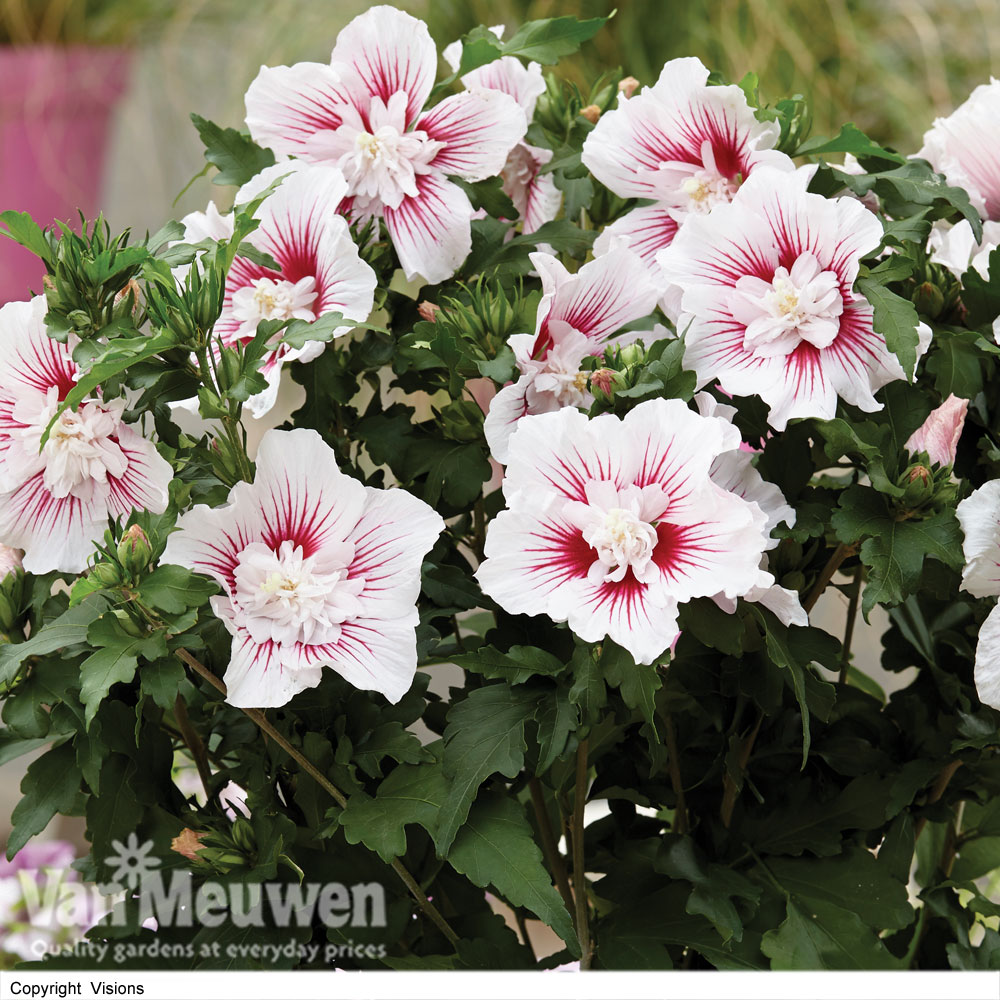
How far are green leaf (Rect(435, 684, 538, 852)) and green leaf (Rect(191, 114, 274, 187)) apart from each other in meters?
0.21

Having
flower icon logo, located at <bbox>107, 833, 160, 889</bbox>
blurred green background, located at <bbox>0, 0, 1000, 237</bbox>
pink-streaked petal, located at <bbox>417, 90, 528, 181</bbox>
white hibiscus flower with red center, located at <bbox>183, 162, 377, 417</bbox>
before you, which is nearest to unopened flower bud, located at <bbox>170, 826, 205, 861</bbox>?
flower icon logo, located at <bbox>107, 833, 160, 889</bbox>

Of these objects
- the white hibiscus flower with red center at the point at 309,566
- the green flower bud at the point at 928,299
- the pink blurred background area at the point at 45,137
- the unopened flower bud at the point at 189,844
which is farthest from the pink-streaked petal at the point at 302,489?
the pink blurred background area at the point at 45,137

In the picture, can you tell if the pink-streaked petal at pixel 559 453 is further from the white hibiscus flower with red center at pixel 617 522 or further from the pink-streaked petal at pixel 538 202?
the pink-streaked petal at pixel 538 202

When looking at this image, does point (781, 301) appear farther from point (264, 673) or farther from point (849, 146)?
point (264, 673)

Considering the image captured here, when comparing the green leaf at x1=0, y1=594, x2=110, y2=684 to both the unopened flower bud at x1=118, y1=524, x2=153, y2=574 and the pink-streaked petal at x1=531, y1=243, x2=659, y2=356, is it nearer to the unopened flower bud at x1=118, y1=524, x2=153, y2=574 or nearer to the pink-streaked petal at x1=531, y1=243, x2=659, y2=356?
the unopened flower bud at x1=118, y1=524, x2=153, y2=574

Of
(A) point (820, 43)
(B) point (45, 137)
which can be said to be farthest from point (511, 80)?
(A) point (820, 43)

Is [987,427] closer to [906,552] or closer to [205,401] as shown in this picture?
[906,552]

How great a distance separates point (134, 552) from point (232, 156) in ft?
0.57

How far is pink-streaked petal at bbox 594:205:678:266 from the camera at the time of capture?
1.38 ft

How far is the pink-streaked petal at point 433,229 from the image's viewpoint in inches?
16.0

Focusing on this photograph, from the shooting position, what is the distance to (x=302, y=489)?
1.17 feet

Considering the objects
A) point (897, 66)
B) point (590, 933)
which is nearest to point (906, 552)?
point (590, 933)

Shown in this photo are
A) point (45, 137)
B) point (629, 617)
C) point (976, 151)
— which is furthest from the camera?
point (45, 137)

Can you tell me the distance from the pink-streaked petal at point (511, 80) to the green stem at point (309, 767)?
230 mm
